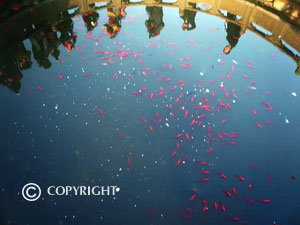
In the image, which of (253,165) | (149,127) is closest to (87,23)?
(149,127)

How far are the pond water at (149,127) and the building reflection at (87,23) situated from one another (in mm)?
57

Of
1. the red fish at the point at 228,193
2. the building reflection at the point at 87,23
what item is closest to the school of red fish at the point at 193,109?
the red fish at the point at 228,193

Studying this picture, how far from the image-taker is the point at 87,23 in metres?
6.95

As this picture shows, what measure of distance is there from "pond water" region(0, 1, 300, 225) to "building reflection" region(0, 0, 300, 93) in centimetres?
6

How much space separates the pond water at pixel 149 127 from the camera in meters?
3.54

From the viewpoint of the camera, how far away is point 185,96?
16.6ft

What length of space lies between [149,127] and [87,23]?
13.5 feet

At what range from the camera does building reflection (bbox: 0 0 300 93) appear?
557cm

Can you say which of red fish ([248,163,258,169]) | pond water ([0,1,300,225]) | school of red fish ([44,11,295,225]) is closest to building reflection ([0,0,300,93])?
pond water ([0,1,300,225])

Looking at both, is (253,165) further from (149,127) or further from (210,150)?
(149,127)

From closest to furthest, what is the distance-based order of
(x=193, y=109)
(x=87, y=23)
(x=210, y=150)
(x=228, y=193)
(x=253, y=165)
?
1. (x=228, y=193)
2. (x=253, y=165)
3. (x=210, y=150)
4. (x=193, y=109)
5. (x=87, y=23)

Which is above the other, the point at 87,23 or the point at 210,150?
the point at 87,23

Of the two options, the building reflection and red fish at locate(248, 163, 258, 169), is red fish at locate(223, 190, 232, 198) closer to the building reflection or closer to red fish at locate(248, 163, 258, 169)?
red fish at locate(248, 163, 258, 169)

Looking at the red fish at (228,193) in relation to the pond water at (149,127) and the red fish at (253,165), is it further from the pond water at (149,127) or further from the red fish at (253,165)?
the red fish at (253,165)
